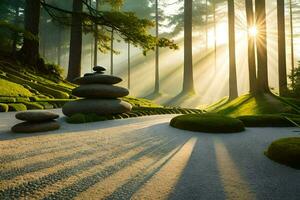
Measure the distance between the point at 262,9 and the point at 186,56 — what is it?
1135cm

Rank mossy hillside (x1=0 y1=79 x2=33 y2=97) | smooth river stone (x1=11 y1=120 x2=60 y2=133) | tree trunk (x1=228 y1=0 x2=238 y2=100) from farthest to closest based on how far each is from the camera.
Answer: tree trunk (x1=228 y1=0 x2=238 y2=100) < mossy hillside (x1=0 y1=79 x2=33 y2=97) < smooth river stone (x1=11 y1=120 x2=60 y2=133)

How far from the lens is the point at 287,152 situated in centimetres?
359

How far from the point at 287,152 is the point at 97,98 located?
600 cm

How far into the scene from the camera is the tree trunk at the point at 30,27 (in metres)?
14.2

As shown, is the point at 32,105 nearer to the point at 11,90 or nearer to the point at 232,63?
the point at 11,90

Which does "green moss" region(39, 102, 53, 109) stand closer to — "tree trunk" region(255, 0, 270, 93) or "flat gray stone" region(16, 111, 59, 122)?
"flat gray stone" region(16, 111, 59, 122)

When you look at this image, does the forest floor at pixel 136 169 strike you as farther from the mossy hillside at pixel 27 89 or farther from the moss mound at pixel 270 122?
the mossy hillside at pixel 27 89

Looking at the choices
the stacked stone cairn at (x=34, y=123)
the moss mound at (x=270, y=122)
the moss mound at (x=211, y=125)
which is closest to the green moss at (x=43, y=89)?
the stacked stone cairn at (x=34, y=123)

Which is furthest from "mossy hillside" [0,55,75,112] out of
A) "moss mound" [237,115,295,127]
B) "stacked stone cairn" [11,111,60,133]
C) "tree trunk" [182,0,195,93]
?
"tree trunk" [182,0,195,93]

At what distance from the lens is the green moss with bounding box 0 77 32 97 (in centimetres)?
989

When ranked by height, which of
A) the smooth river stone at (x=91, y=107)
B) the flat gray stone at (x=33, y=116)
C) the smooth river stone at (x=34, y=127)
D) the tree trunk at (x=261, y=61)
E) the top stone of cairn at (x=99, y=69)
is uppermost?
the tree trunk at (x=261, y=61)

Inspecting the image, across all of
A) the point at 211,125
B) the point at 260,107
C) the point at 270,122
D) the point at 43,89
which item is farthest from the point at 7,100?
the point at 260,107

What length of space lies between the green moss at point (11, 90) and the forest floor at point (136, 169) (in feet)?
18.0

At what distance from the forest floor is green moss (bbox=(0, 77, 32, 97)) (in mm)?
5498
